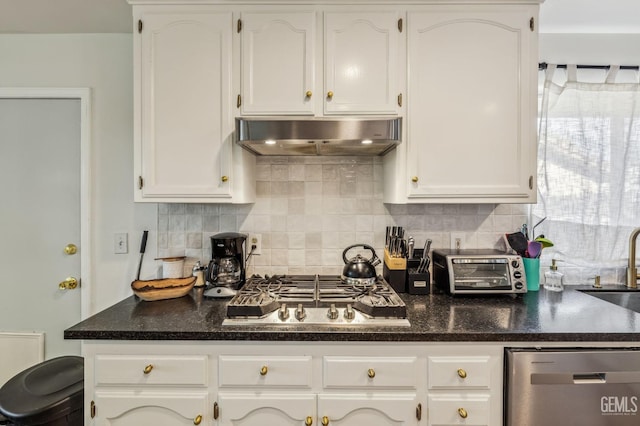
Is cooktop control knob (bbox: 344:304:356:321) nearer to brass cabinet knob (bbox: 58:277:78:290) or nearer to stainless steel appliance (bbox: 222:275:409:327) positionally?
stainless steel appliance (bbox: 222:275:409:327)

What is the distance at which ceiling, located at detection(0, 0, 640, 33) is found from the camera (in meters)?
1.68

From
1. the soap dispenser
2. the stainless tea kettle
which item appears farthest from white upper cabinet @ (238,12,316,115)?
the soap dispenser

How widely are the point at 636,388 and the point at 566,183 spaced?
1.13 metres

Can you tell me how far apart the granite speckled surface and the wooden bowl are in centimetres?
5

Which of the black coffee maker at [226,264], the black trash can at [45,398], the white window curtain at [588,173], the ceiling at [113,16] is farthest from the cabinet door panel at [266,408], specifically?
the ceiling at [113,16]

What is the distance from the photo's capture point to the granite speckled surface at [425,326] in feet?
3.96

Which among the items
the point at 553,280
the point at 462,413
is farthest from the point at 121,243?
the point at 553,280

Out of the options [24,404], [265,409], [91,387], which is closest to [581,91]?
[265,409]

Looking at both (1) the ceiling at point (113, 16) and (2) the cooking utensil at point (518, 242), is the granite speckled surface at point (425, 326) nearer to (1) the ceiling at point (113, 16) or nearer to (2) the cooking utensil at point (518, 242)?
(2) the cooking utensil at point (518, 242)

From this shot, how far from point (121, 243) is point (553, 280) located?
8.05 ft

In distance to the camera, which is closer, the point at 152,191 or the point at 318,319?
the point at 318,319

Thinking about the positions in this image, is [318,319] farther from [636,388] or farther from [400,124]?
[636,388]

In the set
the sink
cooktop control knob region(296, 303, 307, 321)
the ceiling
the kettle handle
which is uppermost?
the ceiling

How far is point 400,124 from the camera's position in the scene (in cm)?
147
